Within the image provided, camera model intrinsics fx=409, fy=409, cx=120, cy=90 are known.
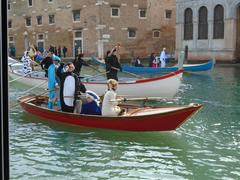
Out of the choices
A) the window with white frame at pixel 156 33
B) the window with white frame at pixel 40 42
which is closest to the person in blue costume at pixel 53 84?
the window with white frame at pixel 156 33

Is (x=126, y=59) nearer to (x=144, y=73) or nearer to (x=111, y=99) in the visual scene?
(x=144, y=73)

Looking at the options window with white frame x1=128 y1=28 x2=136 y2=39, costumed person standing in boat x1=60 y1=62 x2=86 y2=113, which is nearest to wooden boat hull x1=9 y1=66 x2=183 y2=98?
costumed person standing in boat x1=60 y1=62 x2=86 y2=113

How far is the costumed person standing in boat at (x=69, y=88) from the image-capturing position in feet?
20.0

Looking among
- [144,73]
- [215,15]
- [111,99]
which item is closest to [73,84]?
[111,99]

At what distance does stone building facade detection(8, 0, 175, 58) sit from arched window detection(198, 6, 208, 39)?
7.12 meters

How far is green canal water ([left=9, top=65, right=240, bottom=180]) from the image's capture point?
169 inches

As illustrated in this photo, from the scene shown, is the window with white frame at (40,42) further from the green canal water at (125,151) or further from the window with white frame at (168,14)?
the green canal water at (125,151)

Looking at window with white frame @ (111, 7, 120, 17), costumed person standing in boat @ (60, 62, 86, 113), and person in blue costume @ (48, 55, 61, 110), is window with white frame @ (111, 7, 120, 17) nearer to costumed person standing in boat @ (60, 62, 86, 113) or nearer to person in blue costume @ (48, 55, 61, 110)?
person in blue costume @ (48, 55, 61, 110)

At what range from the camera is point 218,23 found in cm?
2091

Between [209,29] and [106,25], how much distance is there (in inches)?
326

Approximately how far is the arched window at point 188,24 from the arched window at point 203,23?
0.63 metres

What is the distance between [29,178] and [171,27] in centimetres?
2631

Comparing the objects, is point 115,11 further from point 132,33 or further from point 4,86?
point 4,86

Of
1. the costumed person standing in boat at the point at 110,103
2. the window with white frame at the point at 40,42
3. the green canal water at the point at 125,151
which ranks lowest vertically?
the green canal water at the point at 125,151
